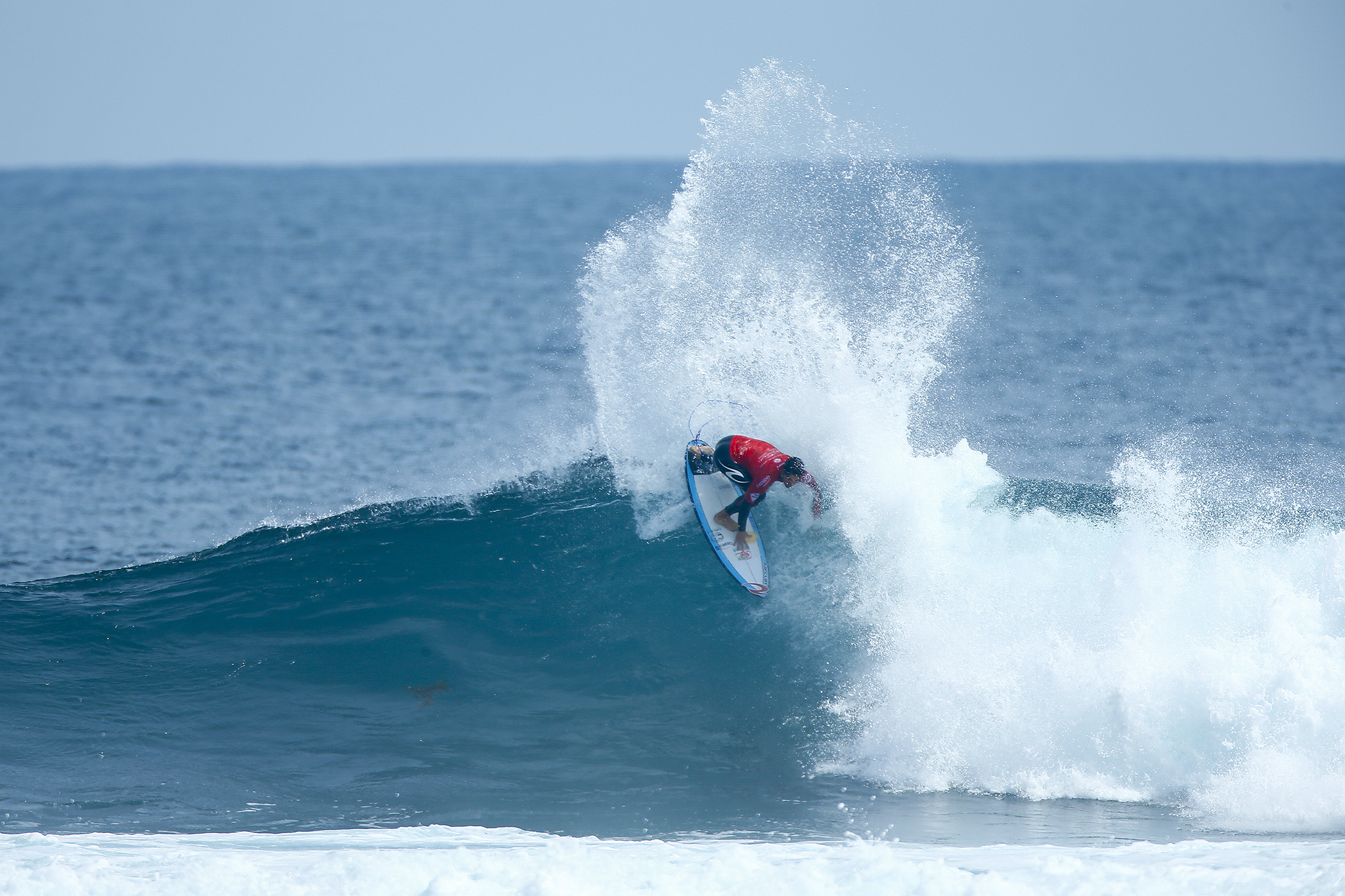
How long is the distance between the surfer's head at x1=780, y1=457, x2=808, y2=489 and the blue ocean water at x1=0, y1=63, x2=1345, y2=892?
94 cm

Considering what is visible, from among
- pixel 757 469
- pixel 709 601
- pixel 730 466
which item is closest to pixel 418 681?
pixel 709 601

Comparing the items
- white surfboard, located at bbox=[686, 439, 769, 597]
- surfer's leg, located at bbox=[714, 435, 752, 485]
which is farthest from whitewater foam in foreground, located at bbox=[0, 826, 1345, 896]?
surfer's leg, located at bbox=[714, 435, 752, 485]

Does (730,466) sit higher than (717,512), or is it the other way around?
(730,466)

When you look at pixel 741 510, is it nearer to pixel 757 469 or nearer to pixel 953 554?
pixel 757 469

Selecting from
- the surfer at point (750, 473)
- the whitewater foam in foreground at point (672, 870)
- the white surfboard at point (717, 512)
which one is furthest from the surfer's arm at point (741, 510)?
the whitewater foam in foreground at point (672, 870)

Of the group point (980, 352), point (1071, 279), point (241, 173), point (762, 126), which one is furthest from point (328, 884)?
point (241, 173)

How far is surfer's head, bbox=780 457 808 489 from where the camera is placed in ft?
32.8

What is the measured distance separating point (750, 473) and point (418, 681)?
402 centimetres

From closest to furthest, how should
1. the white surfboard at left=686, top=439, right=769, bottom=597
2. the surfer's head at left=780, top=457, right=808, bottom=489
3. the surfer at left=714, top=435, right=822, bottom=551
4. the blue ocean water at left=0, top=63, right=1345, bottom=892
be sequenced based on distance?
the blue ocean water at left=0, top=63, right=1345, bottom=892 → the surfer's head at left=780, top=457, right=808, bottom=489 → the surfer at left=714, top=435, right=822, bottom=551 → the white surfboard at left=686, top=439, right=769, bottom=597

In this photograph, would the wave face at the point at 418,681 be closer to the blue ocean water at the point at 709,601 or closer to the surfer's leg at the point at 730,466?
the blue ocean water at the point at 709,601

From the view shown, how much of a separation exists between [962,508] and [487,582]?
17.5ft

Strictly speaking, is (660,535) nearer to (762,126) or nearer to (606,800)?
(606,800)

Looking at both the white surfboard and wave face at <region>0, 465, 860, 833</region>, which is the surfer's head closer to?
the white surfboard

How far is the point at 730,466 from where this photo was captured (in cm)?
1074
